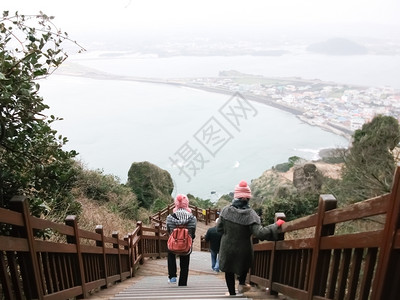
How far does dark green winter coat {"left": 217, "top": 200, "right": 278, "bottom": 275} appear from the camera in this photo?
387cm

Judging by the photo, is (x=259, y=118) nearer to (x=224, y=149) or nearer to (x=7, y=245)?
(x=224, y=149)

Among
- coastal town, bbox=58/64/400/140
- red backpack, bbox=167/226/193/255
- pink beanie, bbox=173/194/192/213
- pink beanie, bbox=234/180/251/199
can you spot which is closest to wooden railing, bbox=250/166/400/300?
pink beanie, bbox=234/180/251/199

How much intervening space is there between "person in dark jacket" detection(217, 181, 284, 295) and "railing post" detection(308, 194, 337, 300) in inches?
33.6

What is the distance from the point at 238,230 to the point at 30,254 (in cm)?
203

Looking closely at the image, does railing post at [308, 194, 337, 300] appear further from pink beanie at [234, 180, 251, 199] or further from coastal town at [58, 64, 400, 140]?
coastal town at [58, 64, 400, 140]

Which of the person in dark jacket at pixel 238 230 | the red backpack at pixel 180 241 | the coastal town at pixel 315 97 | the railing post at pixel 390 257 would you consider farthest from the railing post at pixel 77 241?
the coastal town at pixel 315 97

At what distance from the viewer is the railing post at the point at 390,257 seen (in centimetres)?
181

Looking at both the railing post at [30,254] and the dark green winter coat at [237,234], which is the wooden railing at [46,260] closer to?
the railing post at [30,254]

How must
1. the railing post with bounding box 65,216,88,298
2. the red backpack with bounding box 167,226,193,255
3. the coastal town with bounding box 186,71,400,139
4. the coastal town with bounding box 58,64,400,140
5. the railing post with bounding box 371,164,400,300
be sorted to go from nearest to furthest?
the railing post with bounding box 371,164,400,300 → the railing post with bounding box 65,216,88,298 → the red backpack with bounding box 167,226,193,255 → the coastal town with bounding box 58,64,400,140 → the coastal town with bounding box 186,71,400,139

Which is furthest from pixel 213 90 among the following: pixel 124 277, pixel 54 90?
pixel 124 277

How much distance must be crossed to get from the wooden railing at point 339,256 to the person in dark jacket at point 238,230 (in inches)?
11.8

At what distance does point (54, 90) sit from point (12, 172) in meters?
87.6

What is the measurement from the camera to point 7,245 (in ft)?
8.13

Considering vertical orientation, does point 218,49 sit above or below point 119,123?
above
